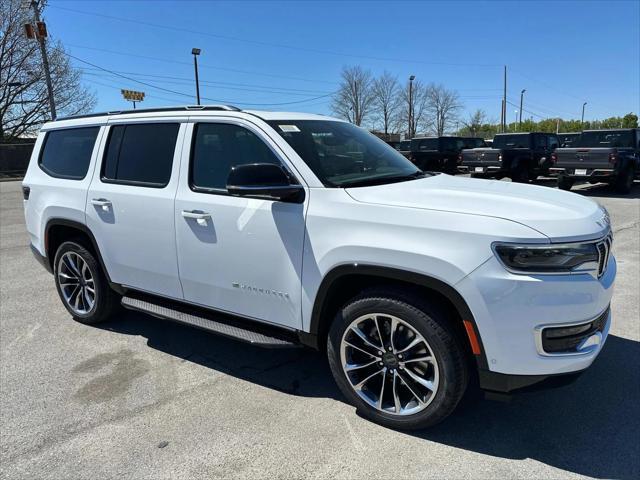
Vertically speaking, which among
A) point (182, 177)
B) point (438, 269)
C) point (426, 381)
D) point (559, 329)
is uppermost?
point (182, 177)

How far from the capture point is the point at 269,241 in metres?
3.02

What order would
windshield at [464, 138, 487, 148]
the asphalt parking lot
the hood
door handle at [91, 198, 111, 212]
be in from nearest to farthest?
the hood, the asphalt parking lot, door handle at [91, 198, 111, 212], windshield at [464, 138, 487, 148]

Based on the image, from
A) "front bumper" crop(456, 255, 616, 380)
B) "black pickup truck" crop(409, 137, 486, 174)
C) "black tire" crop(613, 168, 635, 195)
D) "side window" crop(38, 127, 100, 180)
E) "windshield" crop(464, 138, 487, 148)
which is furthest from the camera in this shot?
"windshield" crop(464, 138, 487, 148)

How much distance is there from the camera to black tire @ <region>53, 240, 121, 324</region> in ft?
14.1

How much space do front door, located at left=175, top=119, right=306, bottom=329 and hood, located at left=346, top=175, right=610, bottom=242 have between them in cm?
56

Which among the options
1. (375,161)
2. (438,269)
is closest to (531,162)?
(375,161)

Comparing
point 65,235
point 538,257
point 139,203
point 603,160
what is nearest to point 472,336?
point 538,257

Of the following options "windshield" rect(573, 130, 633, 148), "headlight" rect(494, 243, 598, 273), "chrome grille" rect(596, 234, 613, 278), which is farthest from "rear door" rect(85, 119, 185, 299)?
"windshield" rect(573, 130, 633, 148)

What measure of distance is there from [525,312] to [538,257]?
28cm

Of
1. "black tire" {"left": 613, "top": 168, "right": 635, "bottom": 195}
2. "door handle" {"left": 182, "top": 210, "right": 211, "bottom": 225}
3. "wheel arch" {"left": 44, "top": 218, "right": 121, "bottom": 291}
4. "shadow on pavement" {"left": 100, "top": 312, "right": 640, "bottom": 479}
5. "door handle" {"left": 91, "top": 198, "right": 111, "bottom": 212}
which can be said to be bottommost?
"shadow on pavement" {"left": 100, "top": 312, "right": 640, "bottom": 479}

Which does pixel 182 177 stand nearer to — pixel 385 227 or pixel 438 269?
pixel 385 227

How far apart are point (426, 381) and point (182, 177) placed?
221 cm

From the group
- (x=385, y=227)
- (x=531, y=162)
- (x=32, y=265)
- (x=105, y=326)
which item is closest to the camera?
(x=385, y=227)

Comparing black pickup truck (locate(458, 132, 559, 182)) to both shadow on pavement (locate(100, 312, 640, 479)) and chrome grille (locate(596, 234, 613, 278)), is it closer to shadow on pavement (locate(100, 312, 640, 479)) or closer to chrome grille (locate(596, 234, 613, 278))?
shadow on pavement (locate(100, 312, 640, 479))
